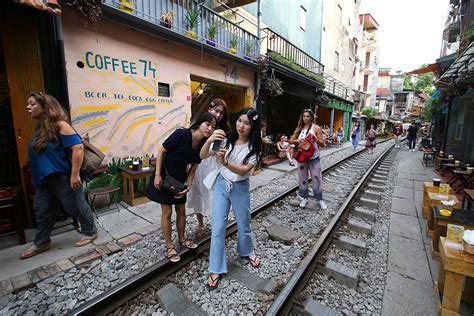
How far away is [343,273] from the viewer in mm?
2732

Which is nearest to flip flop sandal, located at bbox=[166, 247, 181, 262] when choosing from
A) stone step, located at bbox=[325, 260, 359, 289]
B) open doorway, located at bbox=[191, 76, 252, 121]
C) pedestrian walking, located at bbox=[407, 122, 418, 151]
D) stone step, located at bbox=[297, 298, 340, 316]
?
stone step, located at bbox=[297, 298, 340, 316]

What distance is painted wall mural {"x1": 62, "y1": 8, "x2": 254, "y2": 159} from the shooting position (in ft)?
14.4

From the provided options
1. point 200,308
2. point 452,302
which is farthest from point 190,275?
point 452,302

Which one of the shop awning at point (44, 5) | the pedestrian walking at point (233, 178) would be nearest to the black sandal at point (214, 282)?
the pedestrian walking at point (233, 178)

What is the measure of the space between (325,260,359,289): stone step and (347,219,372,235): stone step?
1.30 metres

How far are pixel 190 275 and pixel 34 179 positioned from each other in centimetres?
245

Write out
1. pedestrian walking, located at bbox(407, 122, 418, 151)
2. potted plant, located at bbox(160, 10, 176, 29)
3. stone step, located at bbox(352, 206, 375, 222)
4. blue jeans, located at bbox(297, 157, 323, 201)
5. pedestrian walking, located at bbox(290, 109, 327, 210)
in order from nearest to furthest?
stone step, located at bbox(352, 206, 375, 222), pedestrian walking, located at bbox(290, 109, 327, 210), blue jeans, located at bbox(297, 157, 323, 201), potted plant, located at bbox(160, 10, 176, 29), pedestrian walking, located at bbox(407, 122, 418, 151)

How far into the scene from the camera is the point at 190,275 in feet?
9.03

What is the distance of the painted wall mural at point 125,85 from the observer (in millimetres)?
4387

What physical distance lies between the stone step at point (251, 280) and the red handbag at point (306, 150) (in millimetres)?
2582

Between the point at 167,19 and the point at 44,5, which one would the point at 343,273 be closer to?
the point at 44,5

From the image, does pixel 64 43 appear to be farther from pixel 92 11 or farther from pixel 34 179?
pixel 34 179

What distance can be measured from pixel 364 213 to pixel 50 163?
5.41 meters

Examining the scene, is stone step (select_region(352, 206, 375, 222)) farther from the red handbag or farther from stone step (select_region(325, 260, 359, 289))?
stone step (select_region(325, 260, 359, 289))
